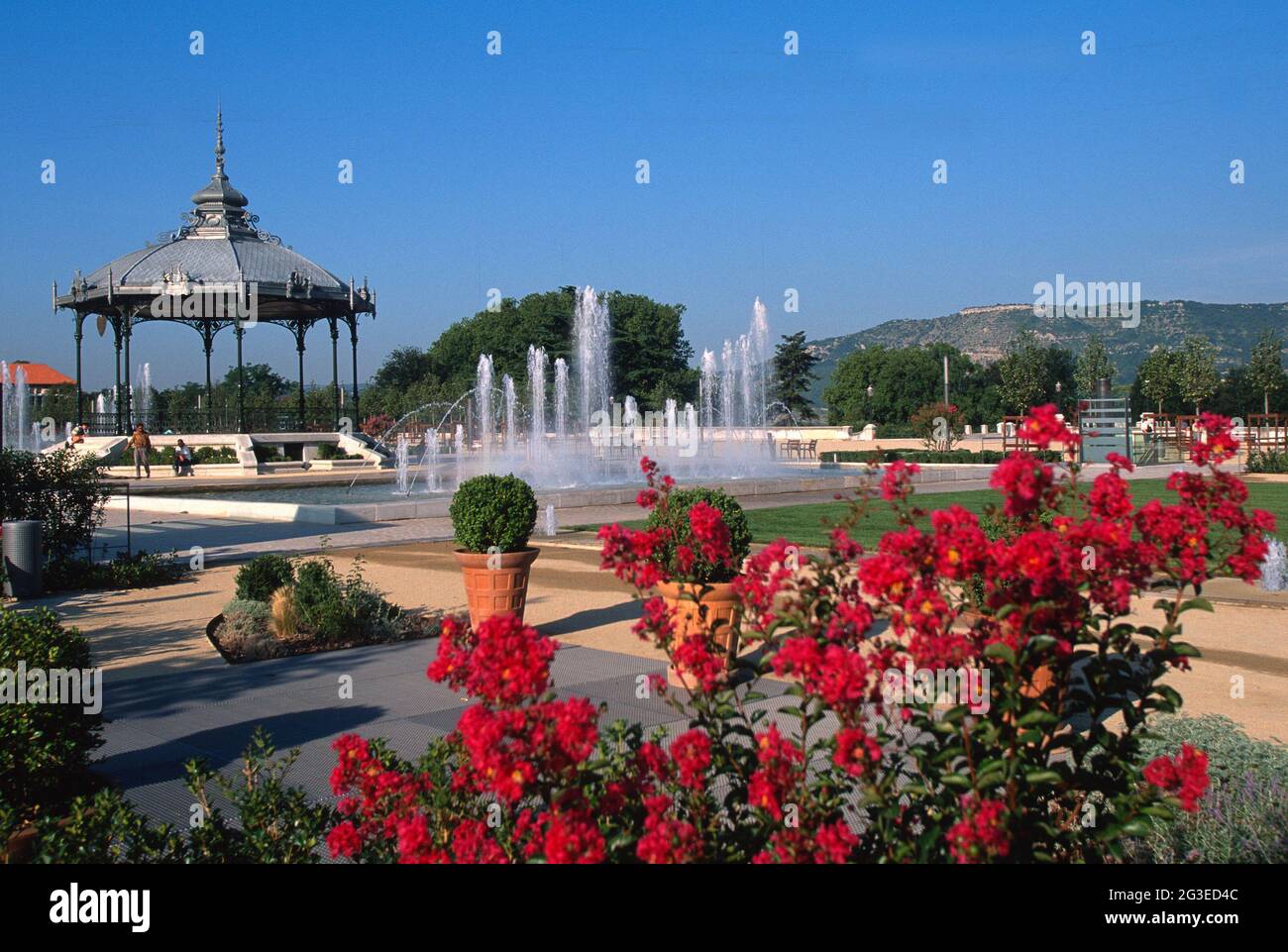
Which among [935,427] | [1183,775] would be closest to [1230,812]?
[1183,775]

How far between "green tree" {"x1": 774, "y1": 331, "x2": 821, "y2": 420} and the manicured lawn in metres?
55.9

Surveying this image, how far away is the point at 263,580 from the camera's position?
1051 cm

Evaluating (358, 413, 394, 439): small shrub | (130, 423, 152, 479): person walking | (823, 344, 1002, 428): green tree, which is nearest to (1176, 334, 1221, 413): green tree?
(823, 344, 1002, 428): green tree

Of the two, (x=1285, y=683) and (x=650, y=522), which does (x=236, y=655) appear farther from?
(x=1285, y=683)

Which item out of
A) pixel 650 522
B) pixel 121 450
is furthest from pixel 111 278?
pixel 650 522

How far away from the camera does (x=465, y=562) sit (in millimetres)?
9578

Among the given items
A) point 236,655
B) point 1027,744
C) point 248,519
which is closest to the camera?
point 1027,744

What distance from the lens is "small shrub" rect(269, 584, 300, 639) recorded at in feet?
31.8

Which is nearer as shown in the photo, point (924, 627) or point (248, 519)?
point (924, 627)

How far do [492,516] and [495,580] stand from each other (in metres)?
0.53

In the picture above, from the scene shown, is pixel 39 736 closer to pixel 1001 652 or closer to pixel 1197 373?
pixel 1001 652

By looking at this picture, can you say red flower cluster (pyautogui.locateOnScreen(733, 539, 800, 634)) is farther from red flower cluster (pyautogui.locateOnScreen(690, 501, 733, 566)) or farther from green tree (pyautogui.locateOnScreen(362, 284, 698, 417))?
green tree (pyautogui.locateOnScreen(362, 284, 698, 417))
